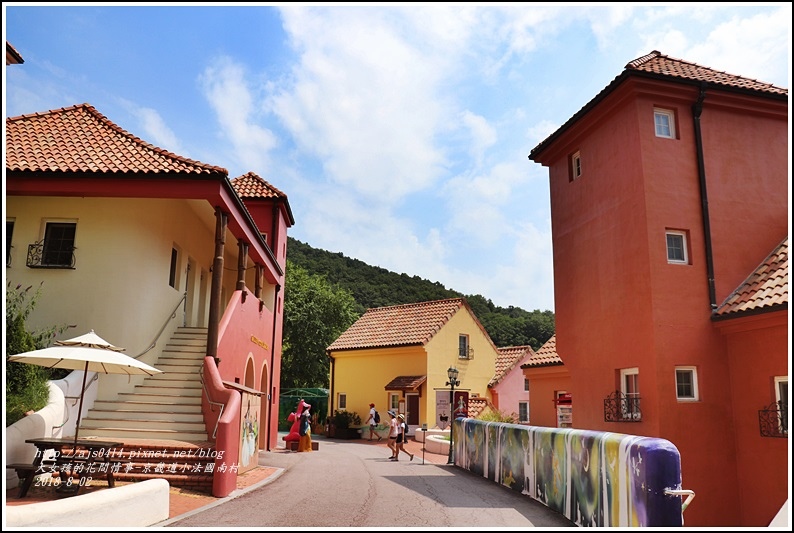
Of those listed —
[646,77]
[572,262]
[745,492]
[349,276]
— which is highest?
[349,276]

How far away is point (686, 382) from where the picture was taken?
13.6 meters

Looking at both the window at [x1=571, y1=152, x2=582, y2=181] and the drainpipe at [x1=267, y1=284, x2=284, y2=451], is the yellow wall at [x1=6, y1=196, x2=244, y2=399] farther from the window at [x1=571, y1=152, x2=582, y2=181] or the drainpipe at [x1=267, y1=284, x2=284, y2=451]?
the window at [x1=571, y1=152, x2=582, y2=181]

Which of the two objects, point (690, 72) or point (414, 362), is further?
point (414, 362)

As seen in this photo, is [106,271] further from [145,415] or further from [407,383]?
[407,383]

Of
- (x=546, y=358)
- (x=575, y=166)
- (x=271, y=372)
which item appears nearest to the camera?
(x=575, y=166)

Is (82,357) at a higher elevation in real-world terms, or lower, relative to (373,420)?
higher

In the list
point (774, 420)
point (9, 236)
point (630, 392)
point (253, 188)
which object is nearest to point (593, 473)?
point (774, 420)

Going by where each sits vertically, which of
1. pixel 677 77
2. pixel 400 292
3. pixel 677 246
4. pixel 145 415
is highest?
pixel 400 292

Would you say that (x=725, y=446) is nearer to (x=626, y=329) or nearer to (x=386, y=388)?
(x=626, y=329)

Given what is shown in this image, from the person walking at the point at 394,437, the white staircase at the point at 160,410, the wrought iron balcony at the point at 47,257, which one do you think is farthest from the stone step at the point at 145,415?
the person walking at the point at 394,437

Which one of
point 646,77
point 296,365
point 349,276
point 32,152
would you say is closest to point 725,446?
point 646,77

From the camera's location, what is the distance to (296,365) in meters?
55.3

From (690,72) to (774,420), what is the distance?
8.19m

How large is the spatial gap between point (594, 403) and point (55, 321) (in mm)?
12694
